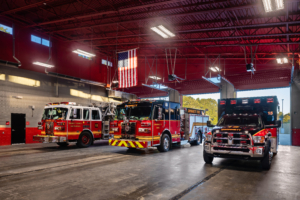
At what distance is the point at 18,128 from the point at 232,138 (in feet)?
51.0

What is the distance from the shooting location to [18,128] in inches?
650

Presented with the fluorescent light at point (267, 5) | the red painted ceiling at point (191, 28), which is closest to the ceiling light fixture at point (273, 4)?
the fluorescent light at point (267, 5)

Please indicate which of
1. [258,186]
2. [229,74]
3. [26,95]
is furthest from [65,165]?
[229,74]

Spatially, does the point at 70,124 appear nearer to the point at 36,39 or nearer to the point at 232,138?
the point at 36,39

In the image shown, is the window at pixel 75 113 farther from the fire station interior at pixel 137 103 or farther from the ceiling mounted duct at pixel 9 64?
the ceiling mounted duct at pixel 9 64

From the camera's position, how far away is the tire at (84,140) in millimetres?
14016

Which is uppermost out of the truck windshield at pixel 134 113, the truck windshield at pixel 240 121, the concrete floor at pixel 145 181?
the truck windshield at pixel 134 113

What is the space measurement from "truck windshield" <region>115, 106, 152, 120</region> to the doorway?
9.09 metres

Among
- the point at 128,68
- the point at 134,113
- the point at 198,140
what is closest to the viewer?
the point at 134,113

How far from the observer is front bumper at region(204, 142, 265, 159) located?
7.36 m

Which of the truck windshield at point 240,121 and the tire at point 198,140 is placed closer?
the truck windshield at point 240,121

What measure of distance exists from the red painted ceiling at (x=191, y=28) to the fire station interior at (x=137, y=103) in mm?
100

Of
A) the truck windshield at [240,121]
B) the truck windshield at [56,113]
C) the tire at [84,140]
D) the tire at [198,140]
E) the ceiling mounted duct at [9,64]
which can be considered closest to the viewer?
the truck windshield at [240,121]

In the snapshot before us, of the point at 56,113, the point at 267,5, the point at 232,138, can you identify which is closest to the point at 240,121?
the point at 232,138
